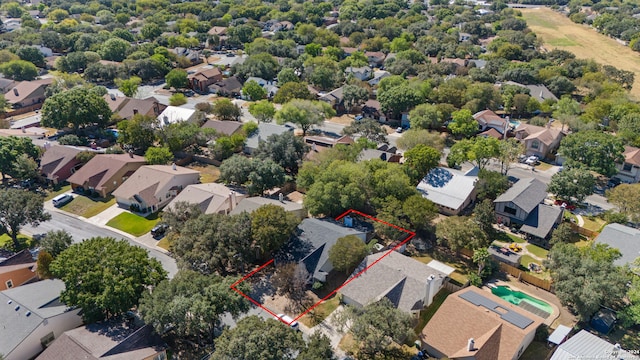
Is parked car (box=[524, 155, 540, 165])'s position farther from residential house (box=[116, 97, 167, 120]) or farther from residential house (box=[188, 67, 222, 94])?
residential house (box=[188, 67, 222, 94])

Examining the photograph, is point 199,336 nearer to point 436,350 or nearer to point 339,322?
point 339,322

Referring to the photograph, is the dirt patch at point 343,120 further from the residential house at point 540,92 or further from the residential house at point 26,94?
the residential house at point 26,94

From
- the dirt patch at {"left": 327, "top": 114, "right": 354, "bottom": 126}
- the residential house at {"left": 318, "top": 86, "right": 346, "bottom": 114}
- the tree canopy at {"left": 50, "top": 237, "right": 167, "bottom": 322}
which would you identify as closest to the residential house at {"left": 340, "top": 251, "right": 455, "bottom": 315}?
the tree canopy at {"left": 50, "top": 237, "right": 167, "bottom": 322}

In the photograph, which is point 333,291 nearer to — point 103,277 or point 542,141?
point 103,277

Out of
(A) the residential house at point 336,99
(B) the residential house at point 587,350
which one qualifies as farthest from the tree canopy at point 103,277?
(A) the residential house at point 336,99

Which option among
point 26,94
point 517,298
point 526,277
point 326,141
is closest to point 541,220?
point 526,277
